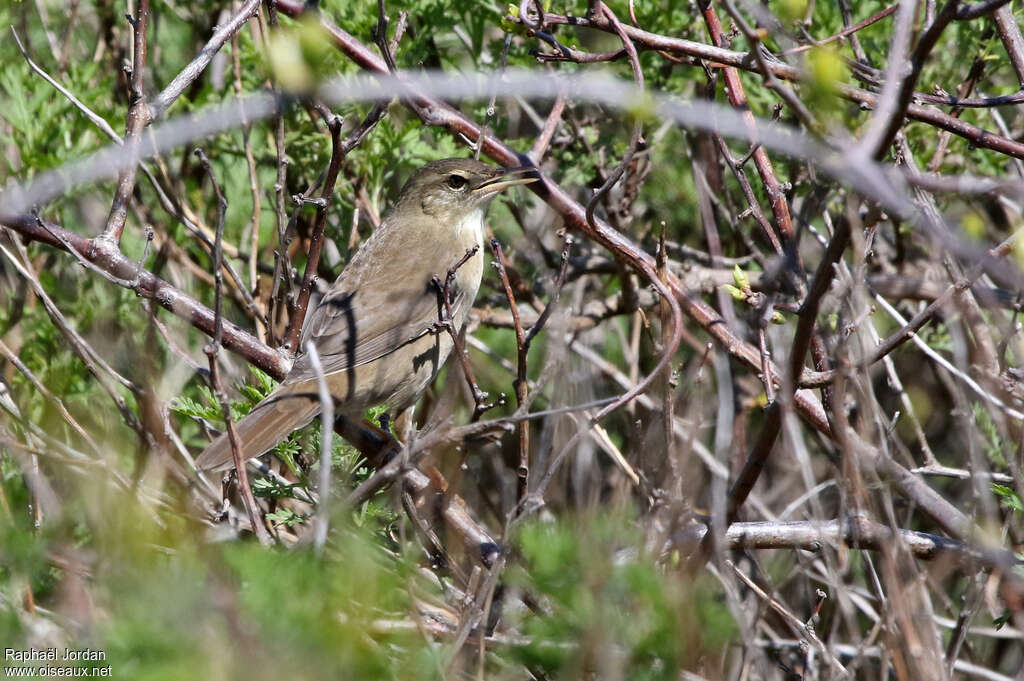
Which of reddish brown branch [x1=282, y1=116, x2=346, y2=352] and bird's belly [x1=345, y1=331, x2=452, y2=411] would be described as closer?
reddish brown branch [x1=282, y1=116, x2=346, y2=352]

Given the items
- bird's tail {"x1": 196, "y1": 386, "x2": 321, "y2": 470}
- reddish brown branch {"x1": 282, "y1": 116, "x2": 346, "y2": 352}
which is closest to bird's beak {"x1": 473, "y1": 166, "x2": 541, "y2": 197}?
reddish brown branch {"x1": 282, "y1": 116, "x2": 346, "y2": 352}

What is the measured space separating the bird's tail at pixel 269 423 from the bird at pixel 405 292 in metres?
0.19

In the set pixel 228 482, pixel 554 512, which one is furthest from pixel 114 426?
pixel 554 512

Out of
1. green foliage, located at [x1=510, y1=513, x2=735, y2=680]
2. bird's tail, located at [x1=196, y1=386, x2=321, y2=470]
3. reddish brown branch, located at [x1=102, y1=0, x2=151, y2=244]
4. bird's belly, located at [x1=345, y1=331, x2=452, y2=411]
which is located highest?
reddish brown branch, located at [x1=102, y1=0, x2=151, y2=244]

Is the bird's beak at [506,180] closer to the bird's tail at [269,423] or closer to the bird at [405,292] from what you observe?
the bird at [405,292]

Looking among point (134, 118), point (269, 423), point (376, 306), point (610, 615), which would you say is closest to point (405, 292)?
point (376, 306)

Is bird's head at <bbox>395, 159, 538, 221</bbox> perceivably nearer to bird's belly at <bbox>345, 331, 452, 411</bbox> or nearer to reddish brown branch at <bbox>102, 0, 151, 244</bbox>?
bird's belly at <bbox>345, 331, 452, 411</bbox>

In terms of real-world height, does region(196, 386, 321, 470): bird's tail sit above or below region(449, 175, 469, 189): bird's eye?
below

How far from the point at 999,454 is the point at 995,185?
7.63 feet

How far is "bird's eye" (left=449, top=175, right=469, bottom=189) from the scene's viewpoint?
434 cm

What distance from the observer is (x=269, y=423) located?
11.4 ft

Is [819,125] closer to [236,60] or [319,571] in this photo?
[319,571]

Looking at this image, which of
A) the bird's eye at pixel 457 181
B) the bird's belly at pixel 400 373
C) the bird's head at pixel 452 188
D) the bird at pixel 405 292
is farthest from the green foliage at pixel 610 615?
the bird's eye at pixel 457 181

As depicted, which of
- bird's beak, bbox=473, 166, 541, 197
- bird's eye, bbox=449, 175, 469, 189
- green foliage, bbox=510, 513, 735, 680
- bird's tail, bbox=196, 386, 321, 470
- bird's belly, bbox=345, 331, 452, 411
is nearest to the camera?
green foliage, bbox=510, 513, 735, 680
